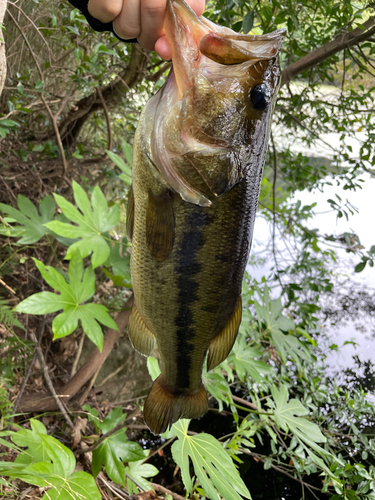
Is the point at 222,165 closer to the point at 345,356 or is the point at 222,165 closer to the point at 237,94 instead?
the point at 237,94

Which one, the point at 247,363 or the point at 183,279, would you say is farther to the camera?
the point at 247,363

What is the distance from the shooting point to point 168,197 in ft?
→ 3.12

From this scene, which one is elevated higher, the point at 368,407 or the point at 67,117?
the point at 67,117

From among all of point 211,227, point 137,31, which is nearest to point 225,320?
point 211,227

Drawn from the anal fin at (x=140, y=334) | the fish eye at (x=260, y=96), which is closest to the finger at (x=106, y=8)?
the fish eye at (x=260, y=96)

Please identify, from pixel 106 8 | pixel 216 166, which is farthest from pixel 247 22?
pixel 216 166

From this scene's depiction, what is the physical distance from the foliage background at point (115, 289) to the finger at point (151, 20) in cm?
69

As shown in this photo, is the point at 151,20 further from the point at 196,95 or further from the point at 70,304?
the point at 70,304

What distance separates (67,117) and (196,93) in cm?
239

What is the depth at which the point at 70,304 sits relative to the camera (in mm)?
1482

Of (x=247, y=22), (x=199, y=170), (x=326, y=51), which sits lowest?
(x=199, y=170)

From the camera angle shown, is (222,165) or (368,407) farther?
(368,407)

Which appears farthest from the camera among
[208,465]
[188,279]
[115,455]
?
[115,455]

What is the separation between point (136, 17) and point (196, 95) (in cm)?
28
